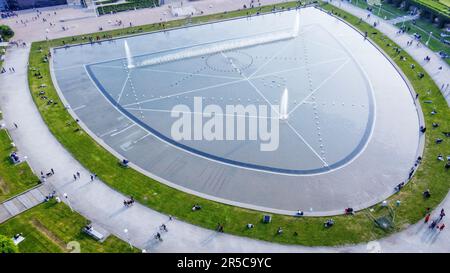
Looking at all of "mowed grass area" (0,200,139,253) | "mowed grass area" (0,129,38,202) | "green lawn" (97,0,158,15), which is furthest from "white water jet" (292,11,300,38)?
"mowed grass area" (0,200,139,253)

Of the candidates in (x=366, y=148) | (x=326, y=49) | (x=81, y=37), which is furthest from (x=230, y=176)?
(x=81, y=37)

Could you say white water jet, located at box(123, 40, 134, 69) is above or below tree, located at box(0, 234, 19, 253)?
above

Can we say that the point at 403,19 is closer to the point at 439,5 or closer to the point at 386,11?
the point at 386,11

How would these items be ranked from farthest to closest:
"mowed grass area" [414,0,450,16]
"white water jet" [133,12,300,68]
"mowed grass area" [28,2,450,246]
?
"mowed grass area" [414,0,450,16], "white water jet" [133,12,300,68], "mowed grass area" [28,2,450,246]

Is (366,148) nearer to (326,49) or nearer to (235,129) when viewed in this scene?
(235,129)

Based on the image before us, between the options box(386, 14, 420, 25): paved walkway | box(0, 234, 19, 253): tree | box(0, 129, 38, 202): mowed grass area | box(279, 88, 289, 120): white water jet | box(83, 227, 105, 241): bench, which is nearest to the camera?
box(0, 234, 19, 253): tree

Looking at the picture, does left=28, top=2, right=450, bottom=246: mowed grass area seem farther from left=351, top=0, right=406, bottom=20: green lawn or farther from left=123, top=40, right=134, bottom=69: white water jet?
left=351, top=0, right=406, bottom=20: green lawn
